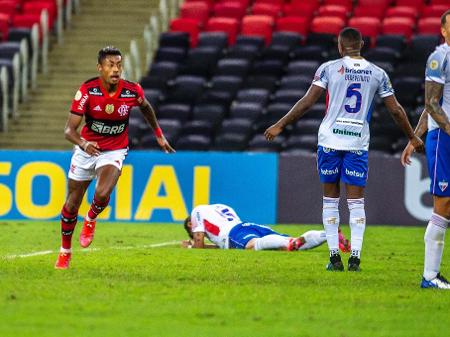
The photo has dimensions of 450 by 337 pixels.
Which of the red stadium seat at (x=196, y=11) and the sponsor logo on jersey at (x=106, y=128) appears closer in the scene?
the sponsor logo on jersey at (x=106, y=128)

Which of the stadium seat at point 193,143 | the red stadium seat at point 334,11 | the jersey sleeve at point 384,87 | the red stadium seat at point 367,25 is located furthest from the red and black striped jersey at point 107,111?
the red stadium seat at point 334,11

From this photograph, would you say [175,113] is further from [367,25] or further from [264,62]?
[367,25]

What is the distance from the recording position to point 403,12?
90.5 feet

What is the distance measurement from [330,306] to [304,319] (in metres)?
0.78

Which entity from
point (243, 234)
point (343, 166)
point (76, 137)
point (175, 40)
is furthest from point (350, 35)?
point (175, 40)

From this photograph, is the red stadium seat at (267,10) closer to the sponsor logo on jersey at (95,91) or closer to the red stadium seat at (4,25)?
the red stadium seat at (4,25)

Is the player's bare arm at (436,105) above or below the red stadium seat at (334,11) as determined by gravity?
above

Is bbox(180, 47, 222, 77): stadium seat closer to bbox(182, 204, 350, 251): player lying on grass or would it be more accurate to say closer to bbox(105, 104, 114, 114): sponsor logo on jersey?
bbox(182, 204, 350, 251): player lying on grass

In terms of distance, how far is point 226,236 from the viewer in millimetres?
15773

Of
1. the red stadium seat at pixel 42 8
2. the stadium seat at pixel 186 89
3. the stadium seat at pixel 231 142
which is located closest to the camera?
the stadium seat at pixel 231 142

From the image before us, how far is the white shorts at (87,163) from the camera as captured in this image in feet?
40.2

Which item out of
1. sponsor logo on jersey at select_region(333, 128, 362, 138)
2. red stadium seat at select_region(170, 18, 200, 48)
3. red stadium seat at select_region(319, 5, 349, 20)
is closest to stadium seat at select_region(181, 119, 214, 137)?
red stadium seat at select_region(170, 18, 200, 48)

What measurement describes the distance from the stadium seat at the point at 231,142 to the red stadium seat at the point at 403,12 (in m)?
5.77

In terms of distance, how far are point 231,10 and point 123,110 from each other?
55.3 feet
